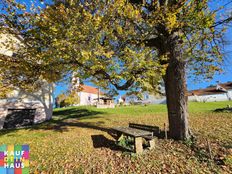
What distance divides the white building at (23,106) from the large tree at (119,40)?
6475mm

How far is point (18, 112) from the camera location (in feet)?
46.0

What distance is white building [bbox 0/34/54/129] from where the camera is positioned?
13.1 metres

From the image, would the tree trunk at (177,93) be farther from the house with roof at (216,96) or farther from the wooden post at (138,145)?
the house with roof at (216,96)

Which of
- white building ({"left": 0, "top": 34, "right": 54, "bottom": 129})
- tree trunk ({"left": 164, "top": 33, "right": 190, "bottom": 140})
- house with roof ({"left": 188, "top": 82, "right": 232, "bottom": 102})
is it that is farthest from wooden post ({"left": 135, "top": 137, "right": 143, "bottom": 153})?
house with roof ({"left": 188, "top": 82, "right": 232, "bottom": 102})

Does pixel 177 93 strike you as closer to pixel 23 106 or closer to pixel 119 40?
pixel 119 40

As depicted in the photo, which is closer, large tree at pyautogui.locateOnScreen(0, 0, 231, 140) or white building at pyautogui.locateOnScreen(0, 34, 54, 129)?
large tree at pyautogui.locateOnScreen(0, 0, 231, 140)

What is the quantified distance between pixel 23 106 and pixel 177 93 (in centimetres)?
1385

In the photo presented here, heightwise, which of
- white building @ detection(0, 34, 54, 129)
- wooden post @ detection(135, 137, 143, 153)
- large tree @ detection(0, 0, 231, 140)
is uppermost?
large tree @ detection(0, 0, 231, 140)

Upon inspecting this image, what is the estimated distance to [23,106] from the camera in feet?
46.6

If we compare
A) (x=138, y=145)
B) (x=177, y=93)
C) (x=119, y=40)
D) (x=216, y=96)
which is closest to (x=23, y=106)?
(x=119, y=40)

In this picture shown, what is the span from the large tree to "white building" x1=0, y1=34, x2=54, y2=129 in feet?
21.2

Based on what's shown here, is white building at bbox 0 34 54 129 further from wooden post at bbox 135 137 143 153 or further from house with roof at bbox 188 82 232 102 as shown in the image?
house with roof at bbox 188 82 232 102

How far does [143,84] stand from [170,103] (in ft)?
5.59

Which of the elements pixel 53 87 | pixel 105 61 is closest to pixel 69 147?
pixel 105 61
